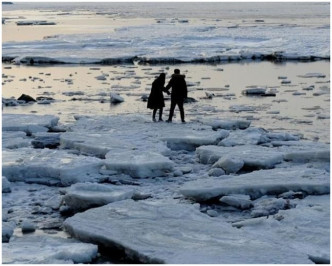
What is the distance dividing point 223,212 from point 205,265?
5.49 feet

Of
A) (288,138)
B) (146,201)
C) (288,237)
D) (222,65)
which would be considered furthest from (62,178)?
(222,65)

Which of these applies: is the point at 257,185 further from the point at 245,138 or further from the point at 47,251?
the point at 245,138

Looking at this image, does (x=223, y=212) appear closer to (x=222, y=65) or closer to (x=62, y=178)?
(x=62, y=178)

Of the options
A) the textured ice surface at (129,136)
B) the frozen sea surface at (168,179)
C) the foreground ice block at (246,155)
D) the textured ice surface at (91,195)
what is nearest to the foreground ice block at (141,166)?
the frozen sea surface at (168,179)

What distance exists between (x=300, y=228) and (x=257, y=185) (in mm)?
1340

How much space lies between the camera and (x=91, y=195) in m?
Answer: 6.27

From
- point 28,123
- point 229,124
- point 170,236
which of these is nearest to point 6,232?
point 170,236

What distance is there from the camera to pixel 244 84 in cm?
1788

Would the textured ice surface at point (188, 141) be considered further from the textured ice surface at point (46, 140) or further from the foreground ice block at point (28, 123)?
the foreground ice block at point (28, 123)

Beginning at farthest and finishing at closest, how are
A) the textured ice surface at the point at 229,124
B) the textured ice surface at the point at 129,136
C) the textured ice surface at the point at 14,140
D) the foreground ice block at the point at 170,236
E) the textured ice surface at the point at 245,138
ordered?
→ the textured ice surface at the point at 229,124 < the textured ice surface at the point at 245,138 < the textured ice surface at the point at 14,140 < the textured ice surface at the point at 129,136 < the foreground ice block at the point at 170,236

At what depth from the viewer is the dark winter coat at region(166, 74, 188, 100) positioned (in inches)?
421

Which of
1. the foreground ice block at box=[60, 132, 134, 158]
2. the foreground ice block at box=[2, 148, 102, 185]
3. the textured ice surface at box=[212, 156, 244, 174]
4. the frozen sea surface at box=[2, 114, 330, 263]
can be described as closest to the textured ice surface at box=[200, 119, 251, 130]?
the frozen sea surface at box=[2, 114, 330, 263]

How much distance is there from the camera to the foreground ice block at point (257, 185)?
6535mm

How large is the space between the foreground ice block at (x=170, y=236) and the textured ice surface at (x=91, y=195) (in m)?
0.26
